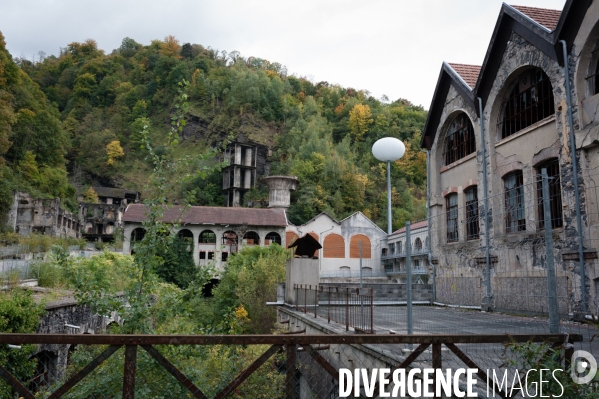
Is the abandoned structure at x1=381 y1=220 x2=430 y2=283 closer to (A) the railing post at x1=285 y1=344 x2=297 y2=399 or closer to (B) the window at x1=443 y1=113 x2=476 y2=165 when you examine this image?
(B) the window at x1=443 y1=113 x2=476 y2=165

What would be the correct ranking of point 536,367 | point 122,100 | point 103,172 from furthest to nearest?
point 122,100, point 103,172, point 536,367

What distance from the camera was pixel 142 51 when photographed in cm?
10656

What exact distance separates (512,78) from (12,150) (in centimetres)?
5573

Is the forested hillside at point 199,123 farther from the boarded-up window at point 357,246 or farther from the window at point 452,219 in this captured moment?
the window at point 452,219

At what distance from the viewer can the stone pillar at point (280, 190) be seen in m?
54.0

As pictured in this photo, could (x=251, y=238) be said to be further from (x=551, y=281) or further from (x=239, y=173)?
(x=551, y=281)

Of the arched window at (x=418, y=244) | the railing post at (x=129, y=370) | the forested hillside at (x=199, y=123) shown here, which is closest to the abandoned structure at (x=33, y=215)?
the forested hillside at (x=199, y=123)

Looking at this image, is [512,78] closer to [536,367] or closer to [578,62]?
[578,62]

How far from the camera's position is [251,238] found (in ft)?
141

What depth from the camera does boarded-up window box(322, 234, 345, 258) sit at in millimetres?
41062

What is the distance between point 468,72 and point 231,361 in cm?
1557

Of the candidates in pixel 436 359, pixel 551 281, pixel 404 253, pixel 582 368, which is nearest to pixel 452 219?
pixel 551 281

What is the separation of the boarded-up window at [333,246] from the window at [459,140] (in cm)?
2337

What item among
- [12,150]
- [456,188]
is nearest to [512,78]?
[456,188]
